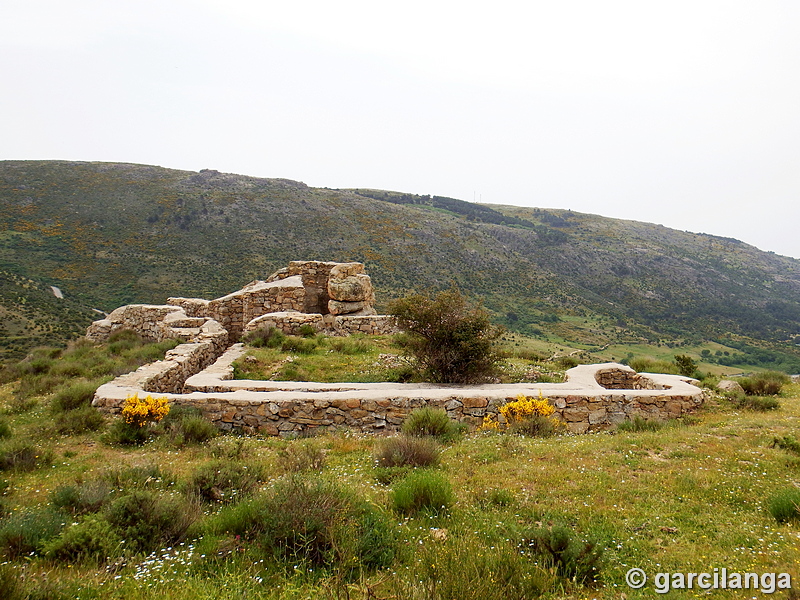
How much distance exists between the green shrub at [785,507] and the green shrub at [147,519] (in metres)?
5.02

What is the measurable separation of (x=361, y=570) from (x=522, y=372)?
8861 mm

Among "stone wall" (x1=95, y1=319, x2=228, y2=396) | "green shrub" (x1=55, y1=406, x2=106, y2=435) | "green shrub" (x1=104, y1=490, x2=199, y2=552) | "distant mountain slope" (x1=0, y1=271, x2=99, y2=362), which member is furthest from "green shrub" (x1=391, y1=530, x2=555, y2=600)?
"distant mountain slope" (x1=0, y1=271, x2=99, y2=362)

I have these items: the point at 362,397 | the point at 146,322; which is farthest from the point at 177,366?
the point at 146,322

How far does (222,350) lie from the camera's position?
1387 centimetres

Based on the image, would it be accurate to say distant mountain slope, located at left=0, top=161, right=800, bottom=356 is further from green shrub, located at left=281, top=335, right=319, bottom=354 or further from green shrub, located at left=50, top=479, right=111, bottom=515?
green shrub, located at left=50, top=479, right=111, bottom=515

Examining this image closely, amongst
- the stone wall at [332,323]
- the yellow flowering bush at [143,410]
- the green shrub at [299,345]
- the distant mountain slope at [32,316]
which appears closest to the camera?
the yellow flowering bush at [143,410]

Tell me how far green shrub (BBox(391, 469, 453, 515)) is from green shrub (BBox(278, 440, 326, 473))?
1.41m

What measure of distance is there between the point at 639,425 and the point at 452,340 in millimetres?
3838

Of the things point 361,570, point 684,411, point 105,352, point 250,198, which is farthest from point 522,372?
point 250,198

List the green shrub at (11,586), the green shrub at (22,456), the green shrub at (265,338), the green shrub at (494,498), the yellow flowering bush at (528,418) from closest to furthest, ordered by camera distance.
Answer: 1. the green shrub at (11,586)
2. the green shrub at (494,498)
3. the green shrub at (22,456)
4. the yellow flowering bush at (528,418)
5. the green shrub at (265,338)

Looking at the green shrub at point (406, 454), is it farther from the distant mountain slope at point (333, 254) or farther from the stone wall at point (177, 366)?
the distant mountain slope at point (333, 254)

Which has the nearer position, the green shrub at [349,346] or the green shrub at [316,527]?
the green shrub at [316,527]

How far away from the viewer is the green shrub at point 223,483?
4416mm

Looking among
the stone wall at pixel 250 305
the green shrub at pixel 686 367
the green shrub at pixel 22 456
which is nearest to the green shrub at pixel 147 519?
the green shrub at pixel 22 456
